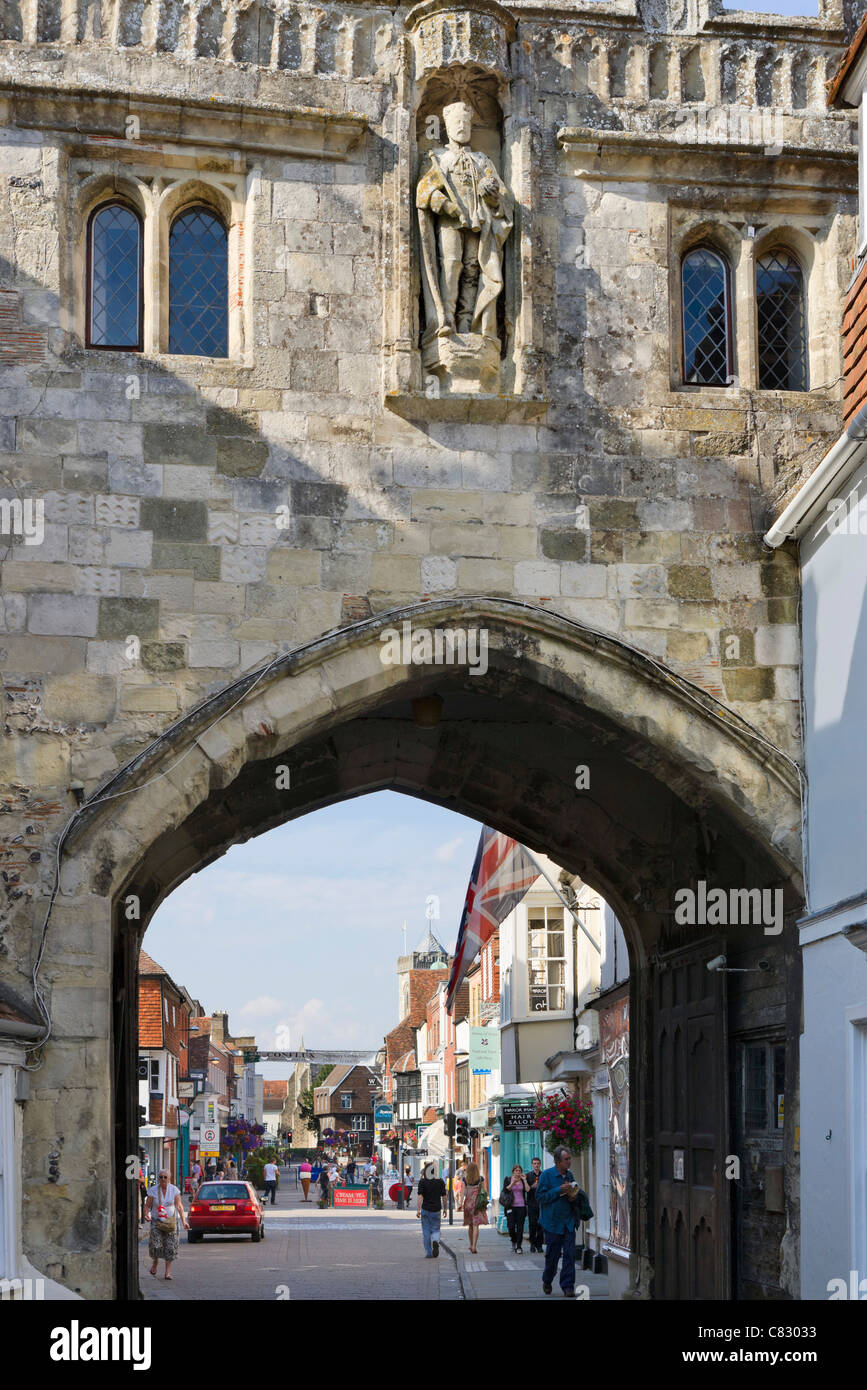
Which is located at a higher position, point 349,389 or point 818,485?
point 349,389

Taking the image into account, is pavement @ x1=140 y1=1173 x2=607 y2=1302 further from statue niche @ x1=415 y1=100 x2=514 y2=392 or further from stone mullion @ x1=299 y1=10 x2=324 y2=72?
stone mullion @ x1=299 y1=10 x2=324 y2=72

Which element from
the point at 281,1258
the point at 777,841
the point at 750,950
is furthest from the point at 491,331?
the point at 281,1258

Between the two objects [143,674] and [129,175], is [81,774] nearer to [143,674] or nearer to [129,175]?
A: [143,674]

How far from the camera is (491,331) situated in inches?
421

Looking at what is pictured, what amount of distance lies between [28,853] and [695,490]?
14.1 ft

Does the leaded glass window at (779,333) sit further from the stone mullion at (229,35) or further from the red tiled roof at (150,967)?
the red tiled roof at (150,967)

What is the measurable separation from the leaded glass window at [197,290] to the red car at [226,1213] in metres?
18.4

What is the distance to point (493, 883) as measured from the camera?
18.5 metres

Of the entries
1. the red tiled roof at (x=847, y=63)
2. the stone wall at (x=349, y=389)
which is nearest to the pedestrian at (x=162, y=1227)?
the stone wall at (x=349, y=389)

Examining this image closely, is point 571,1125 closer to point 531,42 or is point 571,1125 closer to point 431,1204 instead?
point 431,1204

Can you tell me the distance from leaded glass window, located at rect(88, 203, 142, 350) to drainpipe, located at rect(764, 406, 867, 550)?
3.83 metres

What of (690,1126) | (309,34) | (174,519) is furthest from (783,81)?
(690,1126)

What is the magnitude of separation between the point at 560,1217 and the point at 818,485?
774 cm

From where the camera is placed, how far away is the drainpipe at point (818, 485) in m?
9.34
